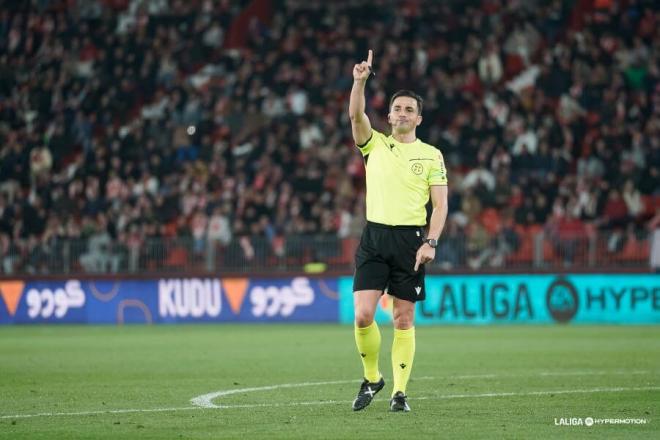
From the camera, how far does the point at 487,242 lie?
25.0 m

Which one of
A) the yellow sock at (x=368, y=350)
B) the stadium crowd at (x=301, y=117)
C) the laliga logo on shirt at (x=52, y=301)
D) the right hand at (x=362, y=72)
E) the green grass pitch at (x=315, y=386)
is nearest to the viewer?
the green grass pitch at (x=315, y=386)

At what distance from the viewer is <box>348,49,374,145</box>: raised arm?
9516 millimetres

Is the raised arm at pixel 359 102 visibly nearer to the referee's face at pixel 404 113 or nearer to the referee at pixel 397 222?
the referee at pixel 397 222

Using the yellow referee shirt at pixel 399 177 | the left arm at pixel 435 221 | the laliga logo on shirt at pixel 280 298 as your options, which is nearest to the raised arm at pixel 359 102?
the yellow referee shirt at pixel 399 177

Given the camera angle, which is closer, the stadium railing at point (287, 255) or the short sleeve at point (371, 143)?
the short sleeve at point (371, 143)

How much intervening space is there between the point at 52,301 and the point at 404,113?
18818 mm

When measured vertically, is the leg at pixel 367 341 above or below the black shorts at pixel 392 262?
below

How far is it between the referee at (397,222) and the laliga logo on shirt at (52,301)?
58.9ft

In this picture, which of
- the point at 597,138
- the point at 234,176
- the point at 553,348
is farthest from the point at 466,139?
the point at 553,348

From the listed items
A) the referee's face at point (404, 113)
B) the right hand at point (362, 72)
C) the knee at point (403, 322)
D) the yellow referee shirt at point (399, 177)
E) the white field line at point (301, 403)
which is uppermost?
the right hand at point (362, 72)

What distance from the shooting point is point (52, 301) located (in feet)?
90.2

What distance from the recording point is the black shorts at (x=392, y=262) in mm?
9969

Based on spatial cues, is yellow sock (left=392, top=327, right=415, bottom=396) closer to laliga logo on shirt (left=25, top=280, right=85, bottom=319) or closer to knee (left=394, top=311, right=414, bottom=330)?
knee (left=394, top=311, right=414, bottom=330)

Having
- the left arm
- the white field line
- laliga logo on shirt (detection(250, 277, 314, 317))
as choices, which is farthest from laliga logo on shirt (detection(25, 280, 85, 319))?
the left arm
